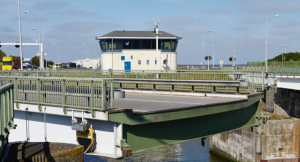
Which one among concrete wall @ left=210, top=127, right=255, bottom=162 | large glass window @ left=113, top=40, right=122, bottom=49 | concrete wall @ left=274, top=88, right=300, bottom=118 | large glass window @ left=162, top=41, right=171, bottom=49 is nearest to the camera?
concrete wall @ left=210, top=127, right=255, bottom=162

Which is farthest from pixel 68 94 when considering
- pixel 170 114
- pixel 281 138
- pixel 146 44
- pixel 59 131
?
pixel 146 44

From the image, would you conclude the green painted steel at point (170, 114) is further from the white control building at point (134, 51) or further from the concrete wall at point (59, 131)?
the white control building at point (134, 51)

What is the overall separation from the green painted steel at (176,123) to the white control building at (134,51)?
115 ft

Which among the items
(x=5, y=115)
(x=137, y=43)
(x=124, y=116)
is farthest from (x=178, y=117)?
(x=137, y=43)

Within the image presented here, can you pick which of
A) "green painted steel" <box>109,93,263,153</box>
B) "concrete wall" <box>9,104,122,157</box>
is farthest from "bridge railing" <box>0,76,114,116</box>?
"green painted steel" <box>109,93,263,153</box>

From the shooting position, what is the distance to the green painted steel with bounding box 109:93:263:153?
8992mm

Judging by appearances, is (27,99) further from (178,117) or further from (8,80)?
(178,117)

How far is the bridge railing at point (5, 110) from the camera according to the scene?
7.07 metres

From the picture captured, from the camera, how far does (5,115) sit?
24.4 feet

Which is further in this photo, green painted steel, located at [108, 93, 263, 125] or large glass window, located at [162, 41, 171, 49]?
large glass window, located at [162, 41, 171, 49]

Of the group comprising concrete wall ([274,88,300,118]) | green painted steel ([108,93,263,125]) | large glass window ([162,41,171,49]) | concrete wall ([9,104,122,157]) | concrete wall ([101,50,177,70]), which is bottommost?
concrete wall ([274,88,300,118])

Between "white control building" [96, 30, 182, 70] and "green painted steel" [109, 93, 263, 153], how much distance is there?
35.0m

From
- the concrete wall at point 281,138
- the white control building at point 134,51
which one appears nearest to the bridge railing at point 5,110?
the concrete wall at point 281,138

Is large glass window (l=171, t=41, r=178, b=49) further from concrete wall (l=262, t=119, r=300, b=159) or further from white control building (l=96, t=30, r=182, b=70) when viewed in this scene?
concrete wall (l=262, t=119, r=300, b=159)
